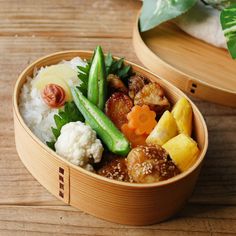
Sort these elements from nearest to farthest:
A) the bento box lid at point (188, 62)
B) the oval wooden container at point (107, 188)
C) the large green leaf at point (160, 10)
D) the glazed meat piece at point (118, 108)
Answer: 1. the oval wooden container at point (107, 188)
2. the glazed meat piece at point (118, 108)
3. the bento box lid at point (188, 62)
4. the large green leaf at point (160, 10)

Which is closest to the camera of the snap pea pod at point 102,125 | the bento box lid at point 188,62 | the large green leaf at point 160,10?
the snap pea pod at point 102,125

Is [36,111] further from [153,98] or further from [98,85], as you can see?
[153,98]

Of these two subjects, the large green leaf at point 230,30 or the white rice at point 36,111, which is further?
the large green leaf at point 230,30

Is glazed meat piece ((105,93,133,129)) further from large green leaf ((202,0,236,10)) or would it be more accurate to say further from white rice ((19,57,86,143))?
large green leaf ((202,0,236,10))

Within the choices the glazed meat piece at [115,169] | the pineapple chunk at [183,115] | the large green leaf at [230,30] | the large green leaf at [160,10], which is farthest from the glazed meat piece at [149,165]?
the large green leaf at [160,10]

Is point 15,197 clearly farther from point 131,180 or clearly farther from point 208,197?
point 208,197

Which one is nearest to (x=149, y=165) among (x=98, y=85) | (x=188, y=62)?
(x=98, y=85)

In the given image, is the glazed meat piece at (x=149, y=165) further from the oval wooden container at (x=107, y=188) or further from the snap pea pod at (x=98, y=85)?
the snap pea pod at (x=98, y=85)
